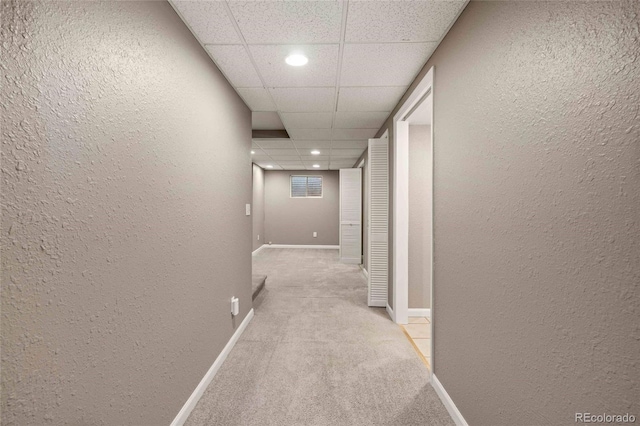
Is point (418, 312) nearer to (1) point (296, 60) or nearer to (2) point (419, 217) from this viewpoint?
(2) point (419, 217)

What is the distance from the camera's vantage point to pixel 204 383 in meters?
1.79

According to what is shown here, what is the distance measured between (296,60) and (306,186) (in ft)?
20.8

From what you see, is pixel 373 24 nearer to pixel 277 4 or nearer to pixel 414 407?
pixel 277 4

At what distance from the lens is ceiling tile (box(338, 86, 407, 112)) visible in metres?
2.41

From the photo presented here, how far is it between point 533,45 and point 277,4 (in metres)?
1.14

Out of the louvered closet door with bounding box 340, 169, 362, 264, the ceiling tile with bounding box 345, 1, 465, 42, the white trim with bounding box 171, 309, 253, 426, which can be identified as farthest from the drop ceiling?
the louvered closet door with bounding box 340, 169, 362, 264

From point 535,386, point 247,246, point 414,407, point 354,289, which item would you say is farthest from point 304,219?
point 535,386

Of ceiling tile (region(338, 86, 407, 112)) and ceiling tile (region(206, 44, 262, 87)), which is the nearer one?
ceiling tile (region(206, 44, 262, 87))

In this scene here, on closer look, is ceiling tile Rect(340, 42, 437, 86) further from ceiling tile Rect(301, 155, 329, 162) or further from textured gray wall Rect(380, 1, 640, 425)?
ceiling tile Rect(301, 155, 329, 162)

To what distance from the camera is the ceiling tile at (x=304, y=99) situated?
7.98 feet

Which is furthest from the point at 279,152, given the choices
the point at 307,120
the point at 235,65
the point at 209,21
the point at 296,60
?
the point at 209,21

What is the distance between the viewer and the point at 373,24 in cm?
154

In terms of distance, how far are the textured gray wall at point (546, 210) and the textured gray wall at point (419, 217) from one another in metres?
1.61

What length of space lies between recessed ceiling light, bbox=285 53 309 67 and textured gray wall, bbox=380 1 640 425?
92 centimetres
